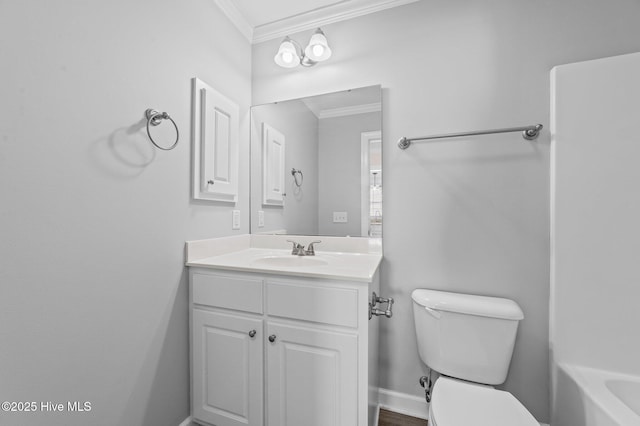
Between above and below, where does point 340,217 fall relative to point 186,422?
above

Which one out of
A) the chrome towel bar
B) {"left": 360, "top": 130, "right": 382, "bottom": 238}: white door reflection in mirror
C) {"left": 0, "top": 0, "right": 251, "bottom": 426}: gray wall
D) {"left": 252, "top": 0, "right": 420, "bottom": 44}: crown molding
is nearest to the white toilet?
{"left": 360, "top": 130, "right": 382, "bottom": 238}: white door reflection in mirror

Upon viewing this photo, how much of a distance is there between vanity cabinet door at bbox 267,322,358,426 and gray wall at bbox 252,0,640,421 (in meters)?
0.58

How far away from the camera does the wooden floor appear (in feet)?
4.67

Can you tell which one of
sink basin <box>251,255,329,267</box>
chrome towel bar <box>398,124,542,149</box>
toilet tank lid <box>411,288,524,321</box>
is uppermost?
chrome towel bar <box>398,124,542,149</box>

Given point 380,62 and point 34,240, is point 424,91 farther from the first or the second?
point 34,240

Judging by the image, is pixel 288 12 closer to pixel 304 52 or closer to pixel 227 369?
pixel 304 52

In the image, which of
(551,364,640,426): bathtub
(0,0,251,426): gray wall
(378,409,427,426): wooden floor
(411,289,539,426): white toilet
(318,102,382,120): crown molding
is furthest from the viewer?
(318,102,382,120): crown molding

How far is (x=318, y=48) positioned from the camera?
5.38ft

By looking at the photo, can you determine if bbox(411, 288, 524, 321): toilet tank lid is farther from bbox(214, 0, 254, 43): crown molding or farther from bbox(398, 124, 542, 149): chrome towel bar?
bbox(214, 0, 254, 43): crown molding

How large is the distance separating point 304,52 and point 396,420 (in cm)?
231

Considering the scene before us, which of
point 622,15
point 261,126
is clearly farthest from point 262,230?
point 622,15

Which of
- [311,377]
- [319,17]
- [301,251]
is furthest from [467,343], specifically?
[319,17]

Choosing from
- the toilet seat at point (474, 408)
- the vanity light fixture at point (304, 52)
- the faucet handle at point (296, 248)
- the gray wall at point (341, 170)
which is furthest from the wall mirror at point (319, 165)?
the toilet seat at point (474, 408)

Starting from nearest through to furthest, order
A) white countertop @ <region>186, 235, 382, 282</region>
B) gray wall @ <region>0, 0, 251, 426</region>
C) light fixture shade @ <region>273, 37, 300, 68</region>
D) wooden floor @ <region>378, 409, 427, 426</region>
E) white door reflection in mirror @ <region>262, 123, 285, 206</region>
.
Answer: gray wall @ <region>0, 0, 251, 426</region>, white countertop @ <region>186, 235, 382, 282</region>, wooden floor @ <region>378, 409, 427, 426</region>, light fixture shade @ <region>273, 37, 300, 68</region>, white door reflection in mirror @ <region>262, 123, 285, 206</region>
